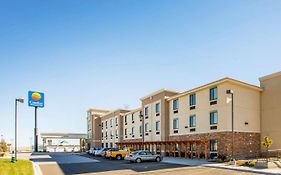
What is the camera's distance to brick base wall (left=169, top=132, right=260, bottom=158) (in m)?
29.6

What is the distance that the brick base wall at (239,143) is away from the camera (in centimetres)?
2963

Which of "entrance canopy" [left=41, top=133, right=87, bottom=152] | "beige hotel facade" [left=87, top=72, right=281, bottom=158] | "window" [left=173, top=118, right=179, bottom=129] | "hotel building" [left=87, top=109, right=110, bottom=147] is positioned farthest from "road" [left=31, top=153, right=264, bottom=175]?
"entrance canopy" [left=41, top=133, right=87, bottom=152]

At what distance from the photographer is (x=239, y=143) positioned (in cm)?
3070

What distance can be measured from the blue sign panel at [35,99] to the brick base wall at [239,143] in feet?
156

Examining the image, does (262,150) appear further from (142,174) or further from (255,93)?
(142,174)

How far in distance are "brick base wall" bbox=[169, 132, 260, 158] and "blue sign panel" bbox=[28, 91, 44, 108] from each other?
47.6 metres

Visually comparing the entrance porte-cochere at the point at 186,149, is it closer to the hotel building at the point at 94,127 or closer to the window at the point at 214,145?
the window at the point at 214,145

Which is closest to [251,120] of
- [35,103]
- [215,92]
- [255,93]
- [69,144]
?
[255,93]

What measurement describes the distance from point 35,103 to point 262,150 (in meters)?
53.9

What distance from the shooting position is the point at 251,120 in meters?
32.6

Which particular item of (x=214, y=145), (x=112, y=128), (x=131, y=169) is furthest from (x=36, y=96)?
(x=131, y=169)

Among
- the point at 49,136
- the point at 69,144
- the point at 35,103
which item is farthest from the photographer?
the point at 69,144

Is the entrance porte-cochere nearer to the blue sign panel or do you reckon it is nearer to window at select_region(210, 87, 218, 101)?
window at select_region(210, 87, 218, 101)

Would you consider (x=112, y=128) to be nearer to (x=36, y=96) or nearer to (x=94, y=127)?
(x=94, y=127)
